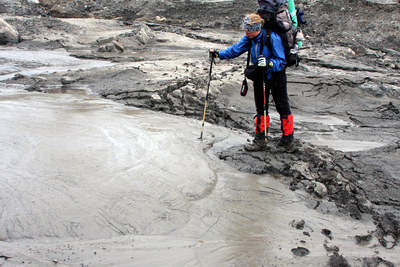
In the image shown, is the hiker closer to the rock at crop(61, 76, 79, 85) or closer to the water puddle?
the water puddle

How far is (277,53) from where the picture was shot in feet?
11.2

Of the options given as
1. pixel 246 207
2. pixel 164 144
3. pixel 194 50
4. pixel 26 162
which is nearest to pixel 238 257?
pixel 246 207

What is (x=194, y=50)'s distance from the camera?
1187 centimetres

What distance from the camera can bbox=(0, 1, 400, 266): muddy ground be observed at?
10.6 feet

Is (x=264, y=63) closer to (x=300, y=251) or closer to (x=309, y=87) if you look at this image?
(x=300, y=251)

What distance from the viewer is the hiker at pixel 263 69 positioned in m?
3.34

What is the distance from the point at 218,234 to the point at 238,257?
0.90 feet

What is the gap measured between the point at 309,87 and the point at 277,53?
3.81 m

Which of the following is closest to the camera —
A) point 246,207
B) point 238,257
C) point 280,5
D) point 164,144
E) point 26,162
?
point 238,257

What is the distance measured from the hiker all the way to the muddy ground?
0.29 m

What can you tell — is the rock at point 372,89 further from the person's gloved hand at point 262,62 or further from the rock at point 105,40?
the rock at point 105,40

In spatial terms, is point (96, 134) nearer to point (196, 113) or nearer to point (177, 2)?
point (196, 113)

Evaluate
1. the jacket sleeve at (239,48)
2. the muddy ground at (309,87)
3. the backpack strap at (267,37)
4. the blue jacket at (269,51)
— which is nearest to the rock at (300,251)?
the muddy ground at (309,87)

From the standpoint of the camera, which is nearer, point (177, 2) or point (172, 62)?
point (172, 62)
